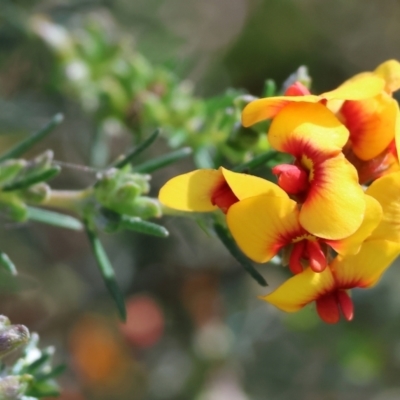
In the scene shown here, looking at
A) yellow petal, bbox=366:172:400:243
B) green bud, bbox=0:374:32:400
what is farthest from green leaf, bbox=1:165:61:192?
yellow petal, bbox=366:172:400:243

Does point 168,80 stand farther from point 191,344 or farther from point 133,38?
point 191,344

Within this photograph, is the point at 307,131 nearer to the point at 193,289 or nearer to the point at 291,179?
the point at 291,179

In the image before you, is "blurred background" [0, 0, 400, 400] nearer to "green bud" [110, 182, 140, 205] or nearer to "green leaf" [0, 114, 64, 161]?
"green leaf" [0, 114, 64, 161]

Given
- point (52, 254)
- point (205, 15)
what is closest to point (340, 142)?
point (52, 254)

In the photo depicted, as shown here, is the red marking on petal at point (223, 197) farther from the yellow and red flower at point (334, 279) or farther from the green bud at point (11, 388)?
the green bud at point (11, 388)

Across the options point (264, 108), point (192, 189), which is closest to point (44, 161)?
point (192, 189)

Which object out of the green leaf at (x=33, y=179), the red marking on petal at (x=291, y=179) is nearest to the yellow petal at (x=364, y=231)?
the red marking on petal at (x=291, y=179)
